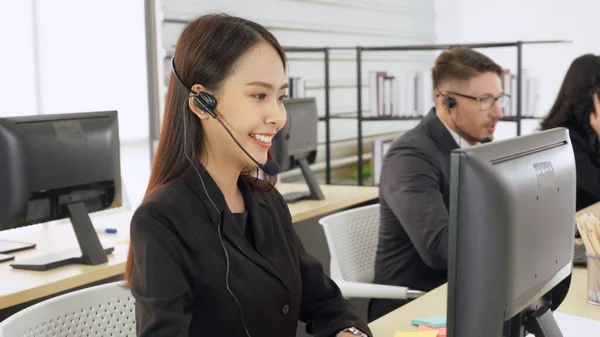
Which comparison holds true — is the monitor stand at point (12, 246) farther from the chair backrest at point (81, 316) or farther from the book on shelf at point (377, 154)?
the book on shelf at point (377, 154)

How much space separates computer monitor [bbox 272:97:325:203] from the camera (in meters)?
3.62

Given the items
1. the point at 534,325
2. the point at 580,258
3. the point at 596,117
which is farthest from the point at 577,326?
the point at 596,117

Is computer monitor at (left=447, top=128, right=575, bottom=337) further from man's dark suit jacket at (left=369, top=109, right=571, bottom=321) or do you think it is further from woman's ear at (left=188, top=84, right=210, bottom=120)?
man's dark suit jacket at (left=369, top=109, right=571, bottom=321)

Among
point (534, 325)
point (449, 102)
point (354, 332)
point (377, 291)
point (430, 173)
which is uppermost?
point (449, 102)

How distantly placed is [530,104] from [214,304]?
3563 millimetres

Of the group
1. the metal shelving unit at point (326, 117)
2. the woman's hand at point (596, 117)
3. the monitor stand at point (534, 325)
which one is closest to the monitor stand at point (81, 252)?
the monitor stand at point (534, 325)

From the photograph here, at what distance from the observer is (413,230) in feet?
7.53

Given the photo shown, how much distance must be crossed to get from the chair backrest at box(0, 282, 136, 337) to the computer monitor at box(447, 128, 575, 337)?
0.84 meters

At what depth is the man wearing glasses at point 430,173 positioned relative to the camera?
2283 mm

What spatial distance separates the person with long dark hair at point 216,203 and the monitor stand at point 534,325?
16.7 inches

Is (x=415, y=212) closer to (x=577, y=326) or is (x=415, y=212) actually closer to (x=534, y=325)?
(x=577, y=326)

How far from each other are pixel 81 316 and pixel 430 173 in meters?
1.17

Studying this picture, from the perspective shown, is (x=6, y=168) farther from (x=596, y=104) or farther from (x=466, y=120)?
(x=596, y=104)

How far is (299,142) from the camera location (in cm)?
375
